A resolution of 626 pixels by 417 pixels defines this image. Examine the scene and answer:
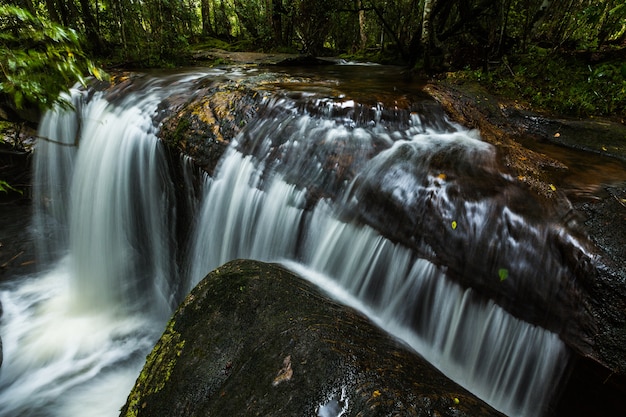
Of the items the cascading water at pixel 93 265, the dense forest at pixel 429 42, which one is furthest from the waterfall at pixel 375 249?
the dense forest at pixel 429 42

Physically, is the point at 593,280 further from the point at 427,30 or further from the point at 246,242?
the point at 427,30

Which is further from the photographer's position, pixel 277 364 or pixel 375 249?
pixel 375 249

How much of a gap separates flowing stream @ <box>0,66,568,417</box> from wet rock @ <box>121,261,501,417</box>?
2.53 feet

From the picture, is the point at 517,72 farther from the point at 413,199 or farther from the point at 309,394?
the point at 309,394

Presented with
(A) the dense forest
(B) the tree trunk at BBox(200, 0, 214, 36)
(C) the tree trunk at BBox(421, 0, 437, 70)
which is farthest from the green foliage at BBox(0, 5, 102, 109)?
(B) the tree trunk at BBox(200, 0, 214, 36)

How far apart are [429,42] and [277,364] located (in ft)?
24.5

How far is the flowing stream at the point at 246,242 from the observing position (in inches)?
105

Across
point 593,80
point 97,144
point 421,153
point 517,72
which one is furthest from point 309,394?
point 517,72

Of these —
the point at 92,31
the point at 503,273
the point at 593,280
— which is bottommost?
the point at 503,273

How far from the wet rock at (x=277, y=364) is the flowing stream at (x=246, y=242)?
773 mm

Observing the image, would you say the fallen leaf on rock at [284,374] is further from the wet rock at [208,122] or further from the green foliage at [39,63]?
the wet rock at [208,122]

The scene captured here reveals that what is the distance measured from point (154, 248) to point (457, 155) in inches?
174

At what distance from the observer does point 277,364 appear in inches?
71.6

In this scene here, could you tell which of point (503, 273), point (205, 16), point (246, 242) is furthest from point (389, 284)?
point (205, 16)
